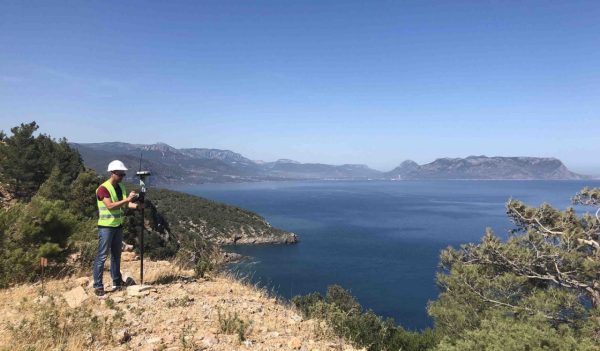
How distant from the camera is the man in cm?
639

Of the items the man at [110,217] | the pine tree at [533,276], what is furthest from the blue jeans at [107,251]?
the pine tree at [533,276]

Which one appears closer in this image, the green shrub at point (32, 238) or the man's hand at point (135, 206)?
the man's hand at point (135, 206)

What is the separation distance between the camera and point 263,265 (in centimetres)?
7275

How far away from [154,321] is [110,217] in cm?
220

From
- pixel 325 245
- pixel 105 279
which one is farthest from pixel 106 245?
pixel 325 245

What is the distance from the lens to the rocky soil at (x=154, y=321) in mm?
4461

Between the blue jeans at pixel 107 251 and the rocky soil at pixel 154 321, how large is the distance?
32 cm

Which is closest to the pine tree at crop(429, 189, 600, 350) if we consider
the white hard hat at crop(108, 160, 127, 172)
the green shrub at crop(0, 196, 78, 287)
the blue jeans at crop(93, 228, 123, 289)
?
the blue jeans at crop(93, 228, 123, 289)

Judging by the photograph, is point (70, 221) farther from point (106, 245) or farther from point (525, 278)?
point (525, 278)

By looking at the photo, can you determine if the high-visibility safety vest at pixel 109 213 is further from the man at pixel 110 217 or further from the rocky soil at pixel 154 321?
the rocky soil at pixel 154 321

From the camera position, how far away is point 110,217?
6535 mm

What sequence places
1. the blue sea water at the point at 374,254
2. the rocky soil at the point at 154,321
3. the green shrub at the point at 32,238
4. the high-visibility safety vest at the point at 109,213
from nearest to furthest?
the rocky soil at the point at 154,321
the high-visibility safety vest at the point at 109,213
the green shrub at the point at 32,238
the blue sea water at the point at 374,254

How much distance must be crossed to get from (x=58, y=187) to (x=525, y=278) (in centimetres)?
2748

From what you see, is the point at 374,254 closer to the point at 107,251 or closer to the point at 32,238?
the point at 32,238
